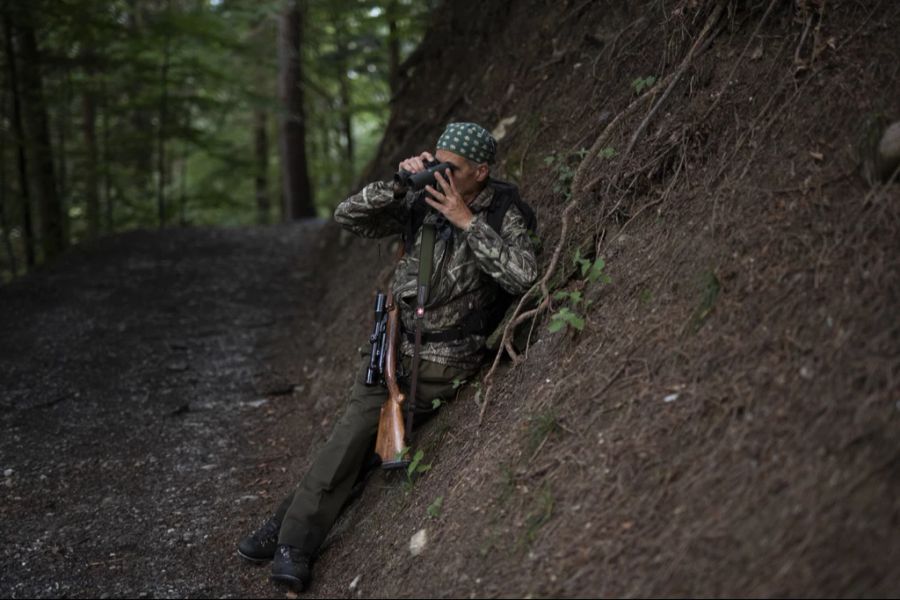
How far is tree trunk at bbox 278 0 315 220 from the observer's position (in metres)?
15.6

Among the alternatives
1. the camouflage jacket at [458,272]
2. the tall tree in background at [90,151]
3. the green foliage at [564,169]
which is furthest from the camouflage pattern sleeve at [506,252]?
the tall tree in background at [90,151]

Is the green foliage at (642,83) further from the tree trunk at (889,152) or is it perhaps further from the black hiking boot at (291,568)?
the black hiking boot at (291,568)

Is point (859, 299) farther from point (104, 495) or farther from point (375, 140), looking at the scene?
point (375, 140)

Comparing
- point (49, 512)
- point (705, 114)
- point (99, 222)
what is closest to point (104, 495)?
point (49, 512)

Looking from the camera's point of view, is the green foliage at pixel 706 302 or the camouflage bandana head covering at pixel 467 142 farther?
the camouflage bandana head covering at pixel 467 142

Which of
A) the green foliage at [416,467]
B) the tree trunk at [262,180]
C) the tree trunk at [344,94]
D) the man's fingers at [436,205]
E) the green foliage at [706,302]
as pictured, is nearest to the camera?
the green foliage at [706,302]

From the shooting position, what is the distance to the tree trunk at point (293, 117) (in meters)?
15.6

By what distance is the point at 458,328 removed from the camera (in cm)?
452

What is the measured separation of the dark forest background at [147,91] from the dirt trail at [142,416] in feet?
6.29

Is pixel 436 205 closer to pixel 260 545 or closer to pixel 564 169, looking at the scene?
pixel 564 169

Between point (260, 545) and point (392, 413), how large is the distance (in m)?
1.07

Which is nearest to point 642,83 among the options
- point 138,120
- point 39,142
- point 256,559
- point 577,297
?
point 577,297

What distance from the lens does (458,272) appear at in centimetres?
445

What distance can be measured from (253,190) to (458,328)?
58.6 ft
